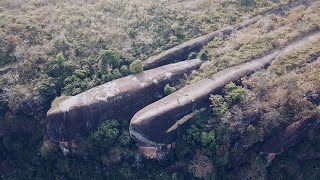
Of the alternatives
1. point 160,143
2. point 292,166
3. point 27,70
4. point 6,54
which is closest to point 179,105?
point 160,143

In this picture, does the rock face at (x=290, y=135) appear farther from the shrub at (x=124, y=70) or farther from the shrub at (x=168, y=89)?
the shrub at (x=124, y=70)

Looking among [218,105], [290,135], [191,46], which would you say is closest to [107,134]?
[218,105]

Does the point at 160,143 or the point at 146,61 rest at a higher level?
the point at 146,61

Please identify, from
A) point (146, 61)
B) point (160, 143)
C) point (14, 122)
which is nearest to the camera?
point (160, 143)

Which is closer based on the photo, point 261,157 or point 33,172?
point 261,157

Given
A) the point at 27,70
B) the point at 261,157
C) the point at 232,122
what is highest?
the point at 27,70

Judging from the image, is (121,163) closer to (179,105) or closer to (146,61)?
(179,105)

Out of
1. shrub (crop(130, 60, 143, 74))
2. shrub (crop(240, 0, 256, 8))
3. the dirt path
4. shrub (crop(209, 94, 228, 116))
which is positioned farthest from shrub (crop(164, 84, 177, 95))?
shrub (crop(240, 0, 256, 8))
